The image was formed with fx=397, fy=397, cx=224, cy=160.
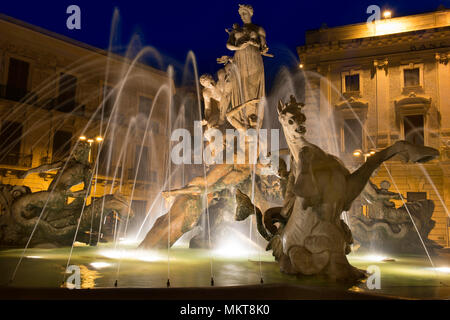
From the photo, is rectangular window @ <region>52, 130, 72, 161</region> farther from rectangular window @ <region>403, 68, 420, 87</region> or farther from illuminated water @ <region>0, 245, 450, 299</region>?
rectangular window @ <region>403, 68, 420, 87</region>

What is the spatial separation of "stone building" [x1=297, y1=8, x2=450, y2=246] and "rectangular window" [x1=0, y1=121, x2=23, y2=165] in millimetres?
19838

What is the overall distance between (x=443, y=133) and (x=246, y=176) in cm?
2252

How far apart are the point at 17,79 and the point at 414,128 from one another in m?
26.0

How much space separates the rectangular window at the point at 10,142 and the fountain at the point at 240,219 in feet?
50.5

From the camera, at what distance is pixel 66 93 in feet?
88.2

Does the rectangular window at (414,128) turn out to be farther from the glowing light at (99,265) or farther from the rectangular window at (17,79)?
the glowing light at (99,265)

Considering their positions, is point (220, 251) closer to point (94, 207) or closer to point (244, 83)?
point (94, 207)

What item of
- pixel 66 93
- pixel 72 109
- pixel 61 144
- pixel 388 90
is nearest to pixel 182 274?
pixel 61 144

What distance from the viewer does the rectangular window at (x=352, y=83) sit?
29.2 metres

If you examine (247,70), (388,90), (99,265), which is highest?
(388,90)

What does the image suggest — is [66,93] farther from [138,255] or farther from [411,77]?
[411,77]

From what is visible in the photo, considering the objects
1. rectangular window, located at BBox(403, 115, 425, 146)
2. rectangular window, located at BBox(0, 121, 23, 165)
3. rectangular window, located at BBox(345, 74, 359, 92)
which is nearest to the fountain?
rectangular window, located at BBox(0, 121, 23, 165)

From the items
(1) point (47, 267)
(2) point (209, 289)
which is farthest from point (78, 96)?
(2) point (209, 289)

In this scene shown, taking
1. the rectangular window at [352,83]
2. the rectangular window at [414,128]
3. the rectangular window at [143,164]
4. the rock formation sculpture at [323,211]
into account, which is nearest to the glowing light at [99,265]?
the rock formation sculpture at [323,211]
